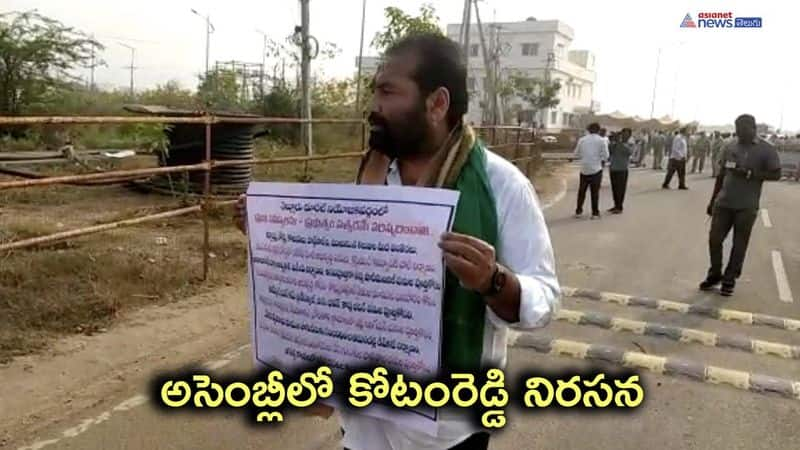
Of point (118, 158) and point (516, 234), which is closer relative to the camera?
point (516, 234)

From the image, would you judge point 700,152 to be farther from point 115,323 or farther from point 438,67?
point 438,67

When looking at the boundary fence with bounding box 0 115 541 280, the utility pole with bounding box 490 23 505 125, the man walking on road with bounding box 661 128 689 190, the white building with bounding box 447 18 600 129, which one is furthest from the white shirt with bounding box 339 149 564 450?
the white building with bounding box 447 18 600 129

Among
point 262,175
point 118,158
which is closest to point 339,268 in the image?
point 262,175

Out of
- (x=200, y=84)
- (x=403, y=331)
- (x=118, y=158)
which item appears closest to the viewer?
(x=403, y=331)

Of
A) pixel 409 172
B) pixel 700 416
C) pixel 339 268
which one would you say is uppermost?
pixel 409 172

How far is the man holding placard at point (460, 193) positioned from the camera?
146 cm

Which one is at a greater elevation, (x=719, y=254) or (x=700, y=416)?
(x=719, y=254)

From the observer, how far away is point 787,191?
1947cm

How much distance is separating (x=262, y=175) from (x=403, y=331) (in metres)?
10.3

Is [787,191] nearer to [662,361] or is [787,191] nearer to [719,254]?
[719,254]

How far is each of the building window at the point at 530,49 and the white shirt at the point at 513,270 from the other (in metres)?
65.6

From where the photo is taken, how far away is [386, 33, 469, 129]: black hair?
1521 millimetres

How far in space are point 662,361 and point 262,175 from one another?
8.32 metres

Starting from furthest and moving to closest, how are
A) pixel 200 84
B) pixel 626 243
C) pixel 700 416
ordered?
pixel 200 84
pixel 626 243
pixel 700 416
